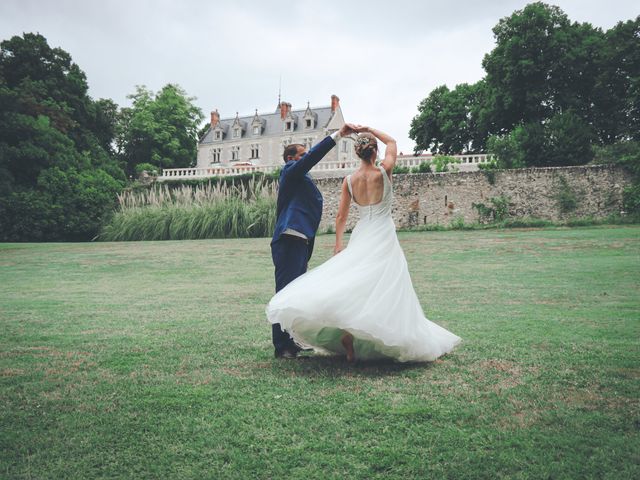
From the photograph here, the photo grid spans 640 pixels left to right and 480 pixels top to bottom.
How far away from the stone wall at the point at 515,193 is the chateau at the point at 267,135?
1171 inches

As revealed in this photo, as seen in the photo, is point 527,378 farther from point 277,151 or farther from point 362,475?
point 277,151

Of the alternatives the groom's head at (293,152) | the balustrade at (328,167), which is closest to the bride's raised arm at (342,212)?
the groom's head at (293,152)

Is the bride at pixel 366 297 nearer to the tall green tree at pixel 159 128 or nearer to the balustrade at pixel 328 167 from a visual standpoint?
the balustrade at pixel 328 167

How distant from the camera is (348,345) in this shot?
4.25m

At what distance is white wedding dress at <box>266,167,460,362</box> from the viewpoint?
3.81m

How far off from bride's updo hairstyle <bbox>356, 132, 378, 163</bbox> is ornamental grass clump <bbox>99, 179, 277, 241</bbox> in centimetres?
1690

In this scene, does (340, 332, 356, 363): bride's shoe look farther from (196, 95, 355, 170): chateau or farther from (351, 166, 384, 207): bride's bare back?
(196, 95, 355, 170): chateau

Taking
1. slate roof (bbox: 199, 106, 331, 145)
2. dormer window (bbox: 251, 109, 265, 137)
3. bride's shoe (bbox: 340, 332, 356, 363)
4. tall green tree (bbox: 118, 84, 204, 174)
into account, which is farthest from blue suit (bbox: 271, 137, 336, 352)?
dormer window (bbox: 251, 109, 265, 137)

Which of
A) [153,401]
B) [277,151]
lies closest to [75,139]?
[277,151]

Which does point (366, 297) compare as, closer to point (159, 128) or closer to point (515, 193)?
point (515, 193)

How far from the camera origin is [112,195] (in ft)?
99.4

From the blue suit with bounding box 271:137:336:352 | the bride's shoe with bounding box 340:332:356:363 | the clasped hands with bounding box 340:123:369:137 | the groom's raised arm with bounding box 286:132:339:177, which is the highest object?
the clasped hands with bounding box 340:123:369:137

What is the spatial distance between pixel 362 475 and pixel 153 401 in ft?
5.18

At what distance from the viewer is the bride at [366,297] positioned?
3822mm
